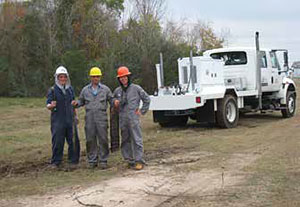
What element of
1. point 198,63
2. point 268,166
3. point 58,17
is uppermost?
point 58,17

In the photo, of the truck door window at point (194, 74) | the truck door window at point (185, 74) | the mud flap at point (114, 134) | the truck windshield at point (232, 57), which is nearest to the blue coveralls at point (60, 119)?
the mud flap at point (114, 134)

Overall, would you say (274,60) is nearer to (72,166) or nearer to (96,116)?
(96,116)

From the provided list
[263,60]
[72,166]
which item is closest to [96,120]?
[72,166]

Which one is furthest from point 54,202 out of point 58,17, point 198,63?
point 58,17

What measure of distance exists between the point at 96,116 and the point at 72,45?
28.8 metres

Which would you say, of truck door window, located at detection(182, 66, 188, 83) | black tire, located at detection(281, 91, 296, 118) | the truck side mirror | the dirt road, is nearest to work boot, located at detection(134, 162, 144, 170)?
the dirt road

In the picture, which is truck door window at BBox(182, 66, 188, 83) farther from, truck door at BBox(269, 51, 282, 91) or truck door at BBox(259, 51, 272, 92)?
truck door at BBox(269, 51, 282, 91)

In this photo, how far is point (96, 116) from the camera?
8523 millimetres

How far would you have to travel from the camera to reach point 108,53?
34.6 metres

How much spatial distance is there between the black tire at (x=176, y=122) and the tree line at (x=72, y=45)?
11.7 meters

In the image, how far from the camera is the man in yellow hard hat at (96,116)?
8523 mm

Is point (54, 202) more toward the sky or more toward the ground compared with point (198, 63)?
more toward the ground

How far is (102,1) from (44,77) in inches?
451

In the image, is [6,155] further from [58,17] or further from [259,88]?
[58,17]
